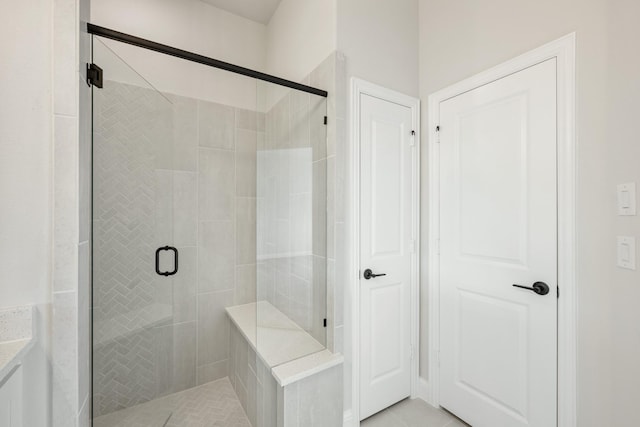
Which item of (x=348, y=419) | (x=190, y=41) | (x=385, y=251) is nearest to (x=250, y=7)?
(x=190, y=41)

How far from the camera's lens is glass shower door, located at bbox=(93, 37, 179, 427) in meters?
1.26

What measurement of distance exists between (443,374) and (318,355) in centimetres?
97

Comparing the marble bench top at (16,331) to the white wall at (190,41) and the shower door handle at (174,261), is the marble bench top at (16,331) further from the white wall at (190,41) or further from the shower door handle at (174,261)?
the white wall at (190,41)

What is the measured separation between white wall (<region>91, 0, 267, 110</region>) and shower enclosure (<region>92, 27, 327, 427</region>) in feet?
0.06

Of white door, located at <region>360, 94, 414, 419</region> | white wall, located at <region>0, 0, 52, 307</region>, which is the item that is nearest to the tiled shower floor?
white wall, located at <region>0, 0, 52, 307</region>

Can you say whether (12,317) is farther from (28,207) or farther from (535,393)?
(535,393)

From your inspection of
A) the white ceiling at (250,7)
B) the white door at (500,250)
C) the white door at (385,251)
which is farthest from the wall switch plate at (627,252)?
the white ceiling at (250,7)

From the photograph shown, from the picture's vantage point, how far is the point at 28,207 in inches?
37.4

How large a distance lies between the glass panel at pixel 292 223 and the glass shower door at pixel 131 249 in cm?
66

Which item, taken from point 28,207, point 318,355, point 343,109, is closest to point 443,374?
point 318,355

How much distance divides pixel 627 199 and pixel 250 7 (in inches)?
117

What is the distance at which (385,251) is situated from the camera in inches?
72.6

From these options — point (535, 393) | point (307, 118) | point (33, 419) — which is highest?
point (307, 118)

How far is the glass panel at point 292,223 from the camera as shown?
1.64m
